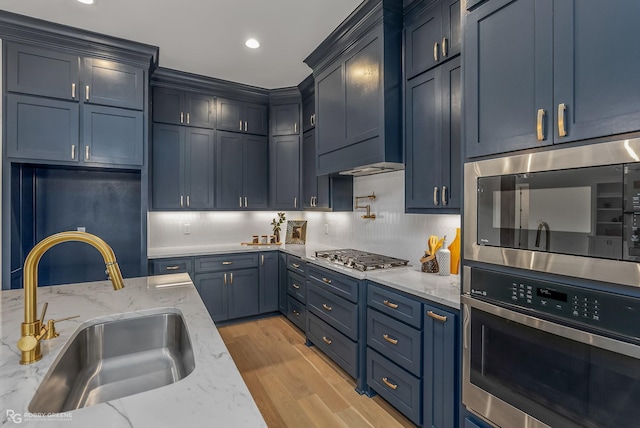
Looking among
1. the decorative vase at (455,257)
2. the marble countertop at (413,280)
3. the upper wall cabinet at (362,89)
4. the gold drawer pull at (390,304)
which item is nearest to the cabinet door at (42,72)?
the marble countertop at (413,280)

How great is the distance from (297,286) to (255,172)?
1.66 meters

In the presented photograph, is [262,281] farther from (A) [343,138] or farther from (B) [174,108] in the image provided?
(B) [174,108]

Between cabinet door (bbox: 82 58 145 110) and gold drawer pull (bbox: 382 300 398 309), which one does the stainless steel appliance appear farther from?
cabinet door (bbox: 82 58 145 110)

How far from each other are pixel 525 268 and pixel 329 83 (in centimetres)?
243

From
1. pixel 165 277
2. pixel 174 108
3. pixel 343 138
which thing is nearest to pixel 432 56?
pixel 343 138

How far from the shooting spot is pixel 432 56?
82.4 inches

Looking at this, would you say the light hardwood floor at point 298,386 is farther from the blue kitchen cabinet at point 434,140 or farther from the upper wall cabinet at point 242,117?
the upper wall cabinet at point 242,117

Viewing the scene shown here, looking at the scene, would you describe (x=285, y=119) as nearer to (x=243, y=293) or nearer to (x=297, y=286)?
(x=297, y=286)

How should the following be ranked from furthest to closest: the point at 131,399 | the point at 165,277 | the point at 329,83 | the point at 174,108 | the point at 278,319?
the point at 278,319 < the point at 174,108 < the point at 329,83 < the point at 165,277 < the point at 131,399

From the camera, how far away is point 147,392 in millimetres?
772

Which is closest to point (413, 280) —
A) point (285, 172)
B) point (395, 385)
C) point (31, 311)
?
point (395, 385)

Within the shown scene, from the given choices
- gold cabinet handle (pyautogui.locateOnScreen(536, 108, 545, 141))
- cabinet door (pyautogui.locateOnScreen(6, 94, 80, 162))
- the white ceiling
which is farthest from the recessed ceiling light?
gold cabinet handle (pyautogui.locateOnScreen(536, 108, 545, 141))

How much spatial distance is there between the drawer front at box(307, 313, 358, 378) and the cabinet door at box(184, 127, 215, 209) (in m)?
1.95

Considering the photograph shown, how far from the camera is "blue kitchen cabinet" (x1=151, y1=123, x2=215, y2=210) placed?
3.62 metres
